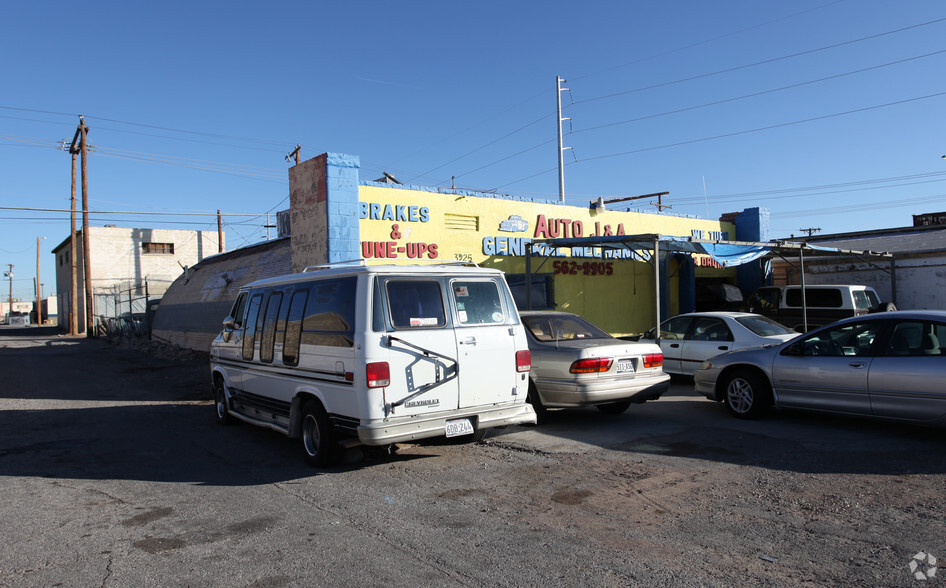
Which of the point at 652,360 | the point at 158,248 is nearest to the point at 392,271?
the point at 652,360

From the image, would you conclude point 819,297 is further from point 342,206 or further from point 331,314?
point 331,314

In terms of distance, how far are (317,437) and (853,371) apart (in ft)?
20.1

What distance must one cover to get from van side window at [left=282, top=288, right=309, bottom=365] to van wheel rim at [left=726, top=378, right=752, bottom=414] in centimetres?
582

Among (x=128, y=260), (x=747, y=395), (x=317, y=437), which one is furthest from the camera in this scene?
(x=128, y=260)

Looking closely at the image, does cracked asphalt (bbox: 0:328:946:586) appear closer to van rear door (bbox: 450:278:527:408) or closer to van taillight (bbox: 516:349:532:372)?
van rear door (bbox: 450:278:527:408)

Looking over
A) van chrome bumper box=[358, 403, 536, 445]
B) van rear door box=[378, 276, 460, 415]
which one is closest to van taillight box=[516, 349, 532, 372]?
van chrome bumper box=[358, 403, 536, 445]

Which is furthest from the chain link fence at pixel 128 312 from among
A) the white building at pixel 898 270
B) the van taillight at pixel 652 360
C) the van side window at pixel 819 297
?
the white building at pixel 898 270

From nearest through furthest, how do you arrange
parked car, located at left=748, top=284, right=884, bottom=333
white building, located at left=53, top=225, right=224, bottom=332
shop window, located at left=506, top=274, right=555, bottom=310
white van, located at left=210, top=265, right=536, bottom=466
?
white van, located at left=210, top=265, right=536, bottom=466, parked car, located at left=748, top=284, right=884, bottom=333, shop window, located at left=506, top=274, right=555, bottom=310, white building, located at left=53, top=225, right=224, bottom=332

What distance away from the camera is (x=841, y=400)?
7.66 metres

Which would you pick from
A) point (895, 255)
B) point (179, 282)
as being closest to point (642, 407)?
point (895, 255)

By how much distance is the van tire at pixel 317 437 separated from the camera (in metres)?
6.64

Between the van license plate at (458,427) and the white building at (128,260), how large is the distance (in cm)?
3565

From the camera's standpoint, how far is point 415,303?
6.61 m

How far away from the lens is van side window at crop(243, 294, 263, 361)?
8289 mm
